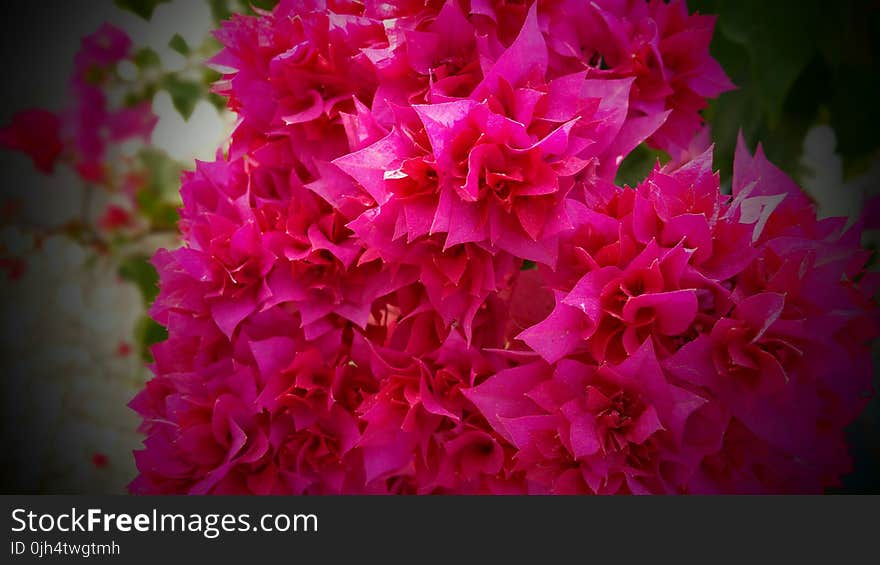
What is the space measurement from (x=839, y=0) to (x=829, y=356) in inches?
18.2

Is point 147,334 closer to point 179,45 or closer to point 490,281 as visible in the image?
point 179,45

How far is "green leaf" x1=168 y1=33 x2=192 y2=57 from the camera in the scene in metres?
0.92

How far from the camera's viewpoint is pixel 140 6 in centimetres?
79

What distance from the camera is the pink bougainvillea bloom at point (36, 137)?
854 mm

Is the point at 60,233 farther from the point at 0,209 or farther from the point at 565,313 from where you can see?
the point at 565,313

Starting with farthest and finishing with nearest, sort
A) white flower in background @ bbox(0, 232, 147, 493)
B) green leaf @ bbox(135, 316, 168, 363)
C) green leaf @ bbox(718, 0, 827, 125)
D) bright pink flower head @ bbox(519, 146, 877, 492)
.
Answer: green leaf @ bbox(135, 316, 168, 363)
white flower in background @ bbox(0, 232, 147, 493)
green leaf @ bbox(718, 0, 827, 125)
bright pink flower head @ bbox(519, 146, 877, 492)

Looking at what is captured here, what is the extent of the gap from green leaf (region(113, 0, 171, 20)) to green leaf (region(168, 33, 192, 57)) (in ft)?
0.41

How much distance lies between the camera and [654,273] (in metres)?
0.41

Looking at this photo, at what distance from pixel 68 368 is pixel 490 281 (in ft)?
2.27

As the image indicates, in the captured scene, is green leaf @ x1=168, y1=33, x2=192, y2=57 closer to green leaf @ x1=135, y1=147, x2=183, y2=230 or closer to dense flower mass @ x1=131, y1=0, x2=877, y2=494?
green leaf @ x1=135, y1=147, x2=183, y2=230

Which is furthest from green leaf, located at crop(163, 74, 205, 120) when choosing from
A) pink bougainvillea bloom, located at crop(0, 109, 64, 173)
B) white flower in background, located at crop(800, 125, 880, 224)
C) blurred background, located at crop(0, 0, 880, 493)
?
white flower in background, located at crop(800, 125, 880, 224)

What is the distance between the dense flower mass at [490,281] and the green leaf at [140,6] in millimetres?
273

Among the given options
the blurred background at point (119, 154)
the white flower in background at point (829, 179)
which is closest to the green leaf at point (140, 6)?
the blurred background at point (119, 154)

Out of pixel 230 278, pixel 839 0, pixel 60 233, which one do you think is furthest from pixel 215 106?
pixel 839 0
